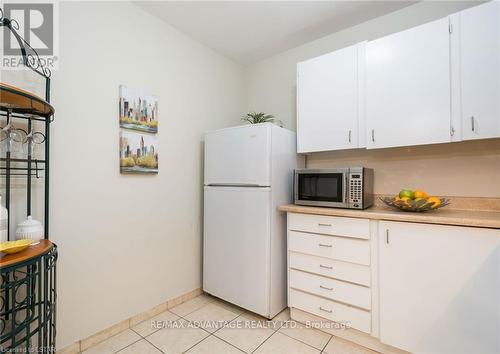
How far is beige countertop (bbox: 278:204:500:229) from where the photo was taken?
1292mm

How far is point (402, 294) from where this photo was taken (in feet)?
4.91

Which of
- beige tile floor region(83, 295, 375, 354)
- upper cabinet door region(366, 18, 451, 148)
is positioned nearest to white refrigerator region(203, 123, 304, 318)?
beige tile floor region(83, 295, 375, 354)

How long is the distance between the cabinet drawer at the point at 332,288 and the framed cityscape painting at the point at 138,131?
143cm

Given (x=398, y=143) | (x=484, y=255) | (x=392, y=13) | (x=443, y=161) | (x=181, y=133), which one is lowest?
(x=484, y=255)

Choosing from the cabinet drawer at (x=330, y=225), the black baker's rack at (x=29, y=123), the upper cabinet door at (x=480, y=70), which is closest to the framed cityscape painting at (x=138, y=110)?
the black baker's rack at (x=29, y=123)

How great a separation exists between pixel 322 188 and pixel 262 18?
60.4 inches

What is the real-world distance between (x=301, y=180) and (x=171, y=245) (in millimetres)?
1265

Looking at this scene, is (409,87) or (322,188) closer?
(409,87)

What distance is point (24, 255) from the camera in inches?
42.9

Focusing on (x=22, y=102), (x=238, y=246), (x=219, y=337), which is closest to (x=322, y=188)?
(x=238, y=246)

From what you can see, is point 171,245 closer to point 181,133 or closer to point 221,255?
point 221,255

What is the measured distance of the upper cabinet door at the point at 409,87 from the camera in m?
1.59

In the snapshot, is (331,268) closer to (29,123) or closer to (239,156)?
(239,156)

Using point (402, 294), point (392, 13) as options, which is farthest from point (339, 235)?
point (392, 13)
